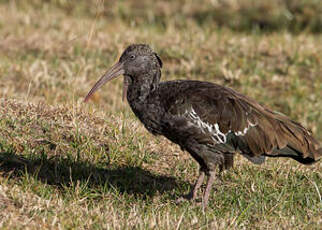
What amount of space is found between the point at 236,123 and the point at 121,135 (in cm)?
144

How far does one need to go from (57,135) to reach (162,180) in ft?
3.77

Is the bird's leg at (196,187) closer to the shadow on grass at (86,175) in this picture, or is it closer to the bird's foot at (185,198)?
the bird's foot at (185,198)

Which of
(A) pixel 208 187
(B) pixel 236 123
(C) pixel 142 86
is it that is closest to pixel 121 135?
(C) pixel 142 86

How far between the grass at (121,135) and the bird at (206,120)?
1.43 ft

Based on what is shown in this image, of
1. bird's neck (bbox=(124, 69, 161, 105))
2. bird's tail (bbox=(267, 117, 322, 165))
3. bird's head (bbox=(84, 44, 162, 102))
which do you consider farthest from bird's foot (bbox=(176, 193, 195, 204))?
bird's head (bbox=(84, 44, 162, 102))

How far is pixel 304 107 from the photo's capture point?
938 cm

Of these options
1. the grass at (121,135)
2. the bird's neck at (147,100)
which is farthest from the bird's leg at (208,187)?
the bird's neck at (147,100)

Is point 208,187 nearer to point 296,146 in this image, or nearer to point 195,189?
point 195,189

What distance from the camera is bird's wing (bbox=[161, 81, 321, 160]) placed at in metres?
5.35

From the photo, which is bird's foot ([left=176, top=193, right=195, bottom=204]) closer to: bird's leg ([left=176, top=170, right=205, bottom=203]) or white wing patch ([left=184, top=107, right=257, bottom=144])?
bird's leg ([left=176, top=170, right=205, bottom=203])

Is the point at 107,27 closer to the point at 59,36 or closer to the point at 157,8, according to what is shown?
the point at 59,36

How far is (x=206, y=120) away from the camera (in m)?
5.36

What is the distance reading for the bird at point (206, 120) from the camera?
5.31 meters

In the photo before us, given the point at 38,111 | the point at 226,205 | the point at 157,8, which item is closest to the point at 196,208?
the point at 226,205
